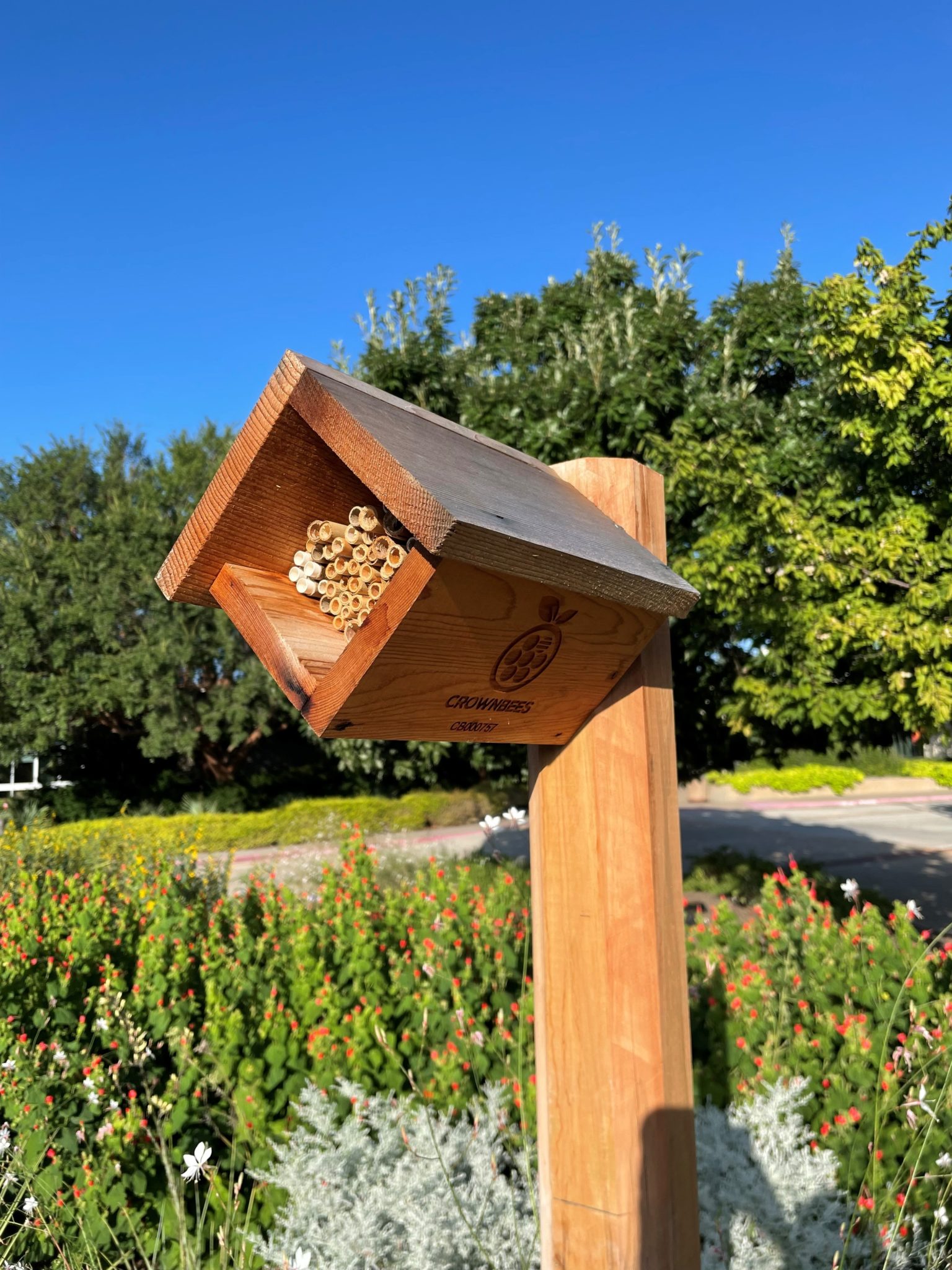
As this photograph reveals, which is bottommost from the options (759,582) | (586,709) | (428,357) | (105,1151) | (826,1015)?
(105,1151)

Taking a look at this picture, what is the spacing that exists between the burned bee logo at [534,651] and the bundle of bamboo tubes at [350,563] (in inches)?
8.1

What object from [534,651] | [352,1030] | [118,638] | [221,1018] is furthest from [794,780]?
[534,651]

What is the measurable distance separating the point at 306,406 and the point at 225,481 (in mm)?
188

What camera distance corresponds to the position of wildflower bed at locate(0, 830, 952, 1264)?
2.30 meters

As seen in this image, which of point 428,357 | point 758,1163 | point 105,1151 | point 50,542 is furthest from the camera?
point 50,542

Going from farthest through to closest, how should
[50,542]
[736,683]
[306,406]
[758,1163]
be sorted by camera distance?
[50,542]
[736,683]
[758,1163]
[306,406]

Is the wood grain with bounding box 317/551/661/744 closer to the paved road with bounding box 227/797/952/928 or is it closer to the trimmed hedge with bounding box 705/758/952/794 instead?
the paved road with bounding box 227/797/952/928

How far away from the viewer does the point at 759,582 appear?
4.57 m

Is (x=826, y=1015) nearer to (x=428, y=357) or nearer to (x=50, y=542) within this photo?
(x=428, y=357)

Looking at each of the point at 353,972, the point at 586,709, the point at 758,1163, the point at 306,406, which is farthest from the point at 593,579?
the point at 353,972

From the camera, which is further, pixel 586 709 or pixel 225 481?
pixel 586 709

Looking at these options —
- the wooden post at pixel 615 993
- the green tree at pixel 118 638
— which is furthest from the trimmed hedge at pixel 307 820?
the wooden post at pixel 615 993

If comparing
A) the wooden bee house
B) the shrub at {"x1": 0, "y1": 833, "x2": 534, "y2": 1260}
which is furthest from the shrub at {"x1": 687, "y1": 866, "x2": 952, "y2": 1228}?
the wooden bee house

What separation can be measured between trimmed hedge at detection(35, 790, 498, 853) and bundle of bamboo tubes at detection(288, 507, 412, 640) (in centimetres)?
1207
